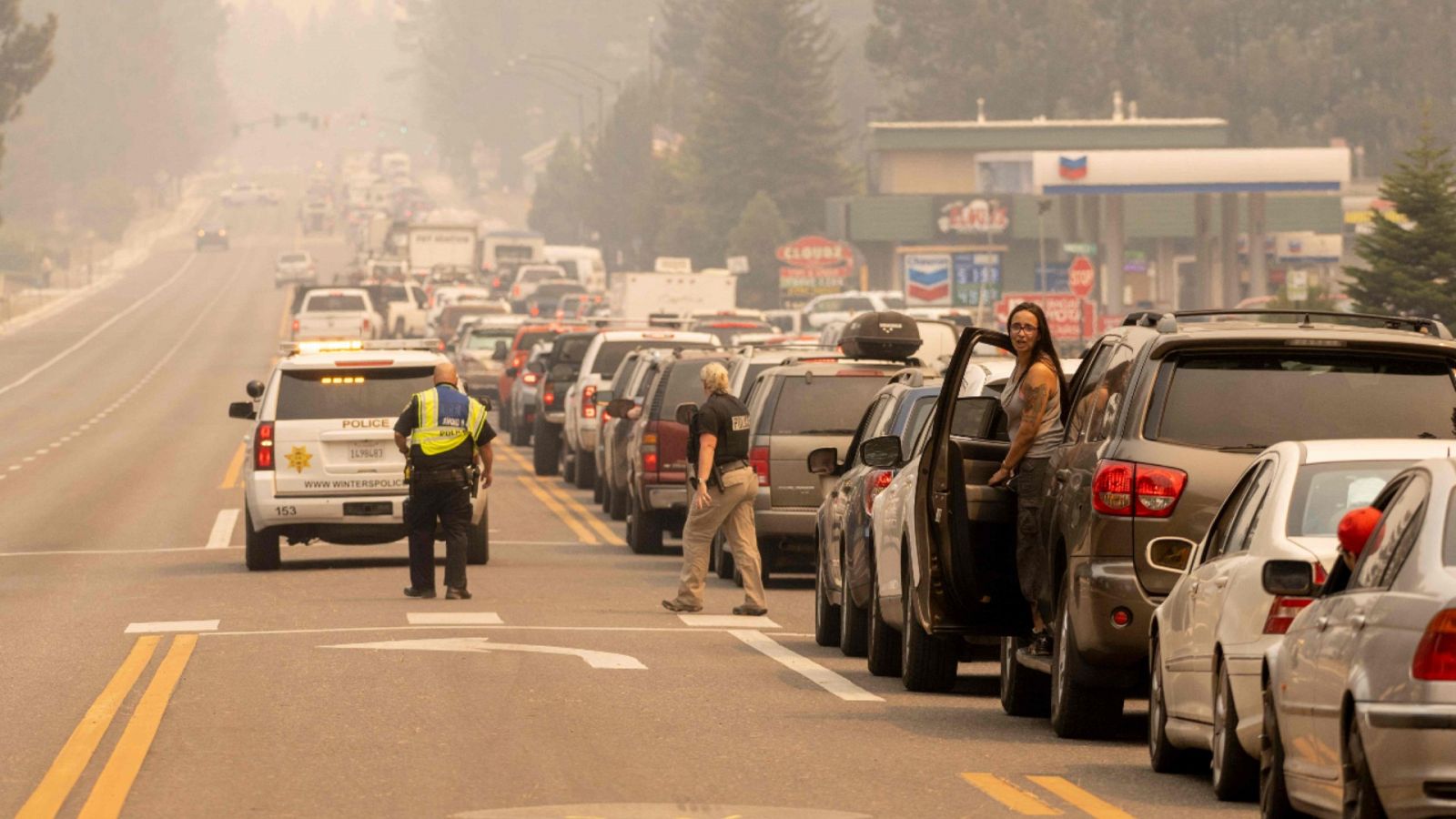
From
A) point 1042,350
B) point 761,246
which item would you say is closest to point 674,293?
point 761,246

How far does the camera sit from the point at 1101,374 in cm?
1249

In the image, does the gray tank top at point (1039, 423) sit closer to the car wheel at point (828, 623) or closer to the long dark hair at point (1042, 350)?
the long dark hair at point (1042, 350)

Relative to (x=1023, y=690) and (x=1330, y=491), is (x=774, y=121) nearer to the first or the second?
(x=1023, y=690)

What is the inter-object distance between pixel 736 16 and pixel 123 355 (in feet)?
161

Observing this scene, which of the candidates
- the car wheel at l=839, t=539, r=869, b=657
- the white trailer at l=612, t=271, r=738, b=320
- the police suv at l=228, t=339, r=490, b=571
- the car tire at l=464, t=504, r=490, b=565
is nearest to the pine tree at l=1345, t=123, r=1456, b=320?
the white trailer at l=612, t=271, r=738, b=320

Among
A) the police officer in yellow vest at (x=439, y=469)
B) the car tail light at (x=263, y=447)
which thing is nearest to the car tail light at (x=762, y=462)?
the police officer in yellow vest at (x=439, y=469)

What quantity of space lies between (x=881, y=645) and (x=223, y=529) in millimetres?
15630

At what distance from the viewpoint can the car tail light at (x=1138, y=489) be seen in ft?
37.9

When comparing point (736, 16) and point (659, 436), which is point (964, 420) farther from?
point (736, 16)

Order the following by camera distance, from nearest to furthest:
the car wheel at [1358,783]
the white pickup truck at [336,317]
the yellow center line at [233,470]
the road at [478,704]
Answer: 1. the car wheel at [1358,783]
2. the road at [478,704]
3. the yellow center line at [233,470]
4. the white pickup truck at [336,317]

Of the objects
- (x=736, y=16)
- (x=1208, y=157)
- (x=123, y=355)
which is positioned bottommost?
(x=123, y=355)

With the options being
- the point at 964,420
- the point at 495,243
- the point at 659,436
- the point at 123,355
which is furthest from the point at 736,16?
the point at 964,420

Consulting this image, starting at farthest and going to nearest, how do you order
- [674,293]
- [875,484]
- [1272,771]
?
[674,293] < [875,484] < [1272,771]

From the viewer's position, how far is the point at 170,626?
18.4 m
